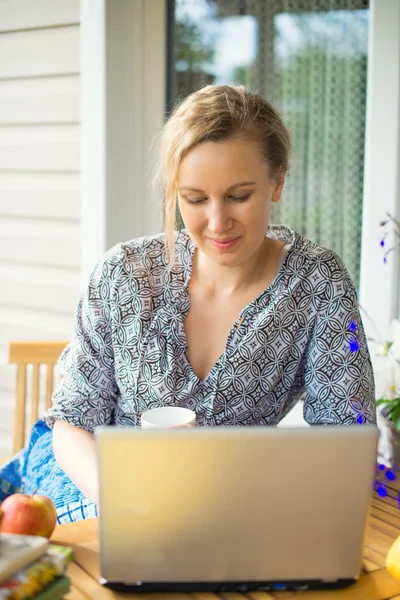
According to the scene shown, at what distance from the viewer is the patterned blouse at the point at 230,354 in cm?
160

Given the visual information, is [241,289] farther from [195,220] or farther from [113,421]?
[113,421]

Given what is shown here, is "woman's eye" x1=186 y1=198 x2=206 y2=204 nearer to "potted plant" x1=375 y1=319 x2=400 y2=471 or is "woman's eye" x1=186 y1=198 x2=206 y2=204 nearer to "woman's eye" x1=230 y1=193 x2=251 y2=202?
"woman's eye" x1=230 y1=193 x2=251 y2=202

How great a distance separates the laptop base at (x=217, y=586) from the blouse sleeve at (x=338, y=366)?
593 mm

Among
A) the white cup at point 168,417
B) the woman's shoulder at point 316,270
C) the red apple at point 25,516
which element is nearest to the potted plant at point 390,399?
the woman's shoulder at point 316,270

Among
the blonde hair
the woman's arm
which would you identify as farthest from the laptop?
the blonde hair

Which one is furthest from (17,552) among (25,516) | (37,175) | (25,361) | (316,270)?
(37,175)

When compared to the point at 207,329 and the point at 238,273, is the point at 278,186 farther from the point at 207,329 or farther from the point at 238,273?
the point at 207,329

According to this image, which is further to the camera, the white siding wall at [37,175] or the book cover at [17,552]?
the white siding wall at [37,175]

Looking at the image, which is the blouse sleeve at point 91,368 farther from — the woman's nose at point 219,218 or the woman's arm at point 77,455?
the woman's nose at point 219,218

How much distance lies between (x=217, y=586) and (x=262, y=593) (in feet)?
0.22

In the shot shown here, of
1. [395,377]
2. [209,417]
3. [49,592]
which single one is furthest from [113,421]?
[49,592]

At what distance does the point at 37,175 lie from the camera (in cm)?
272

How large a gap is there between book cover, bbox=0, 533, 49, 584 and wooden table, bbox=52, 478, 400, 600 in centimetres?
12

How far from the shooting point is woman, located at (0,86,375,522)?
60.7 inches
